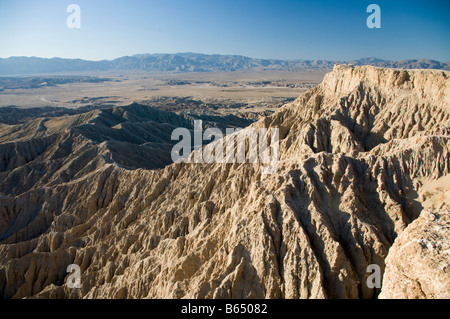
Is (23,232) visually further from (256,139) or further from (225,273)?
(225,273)

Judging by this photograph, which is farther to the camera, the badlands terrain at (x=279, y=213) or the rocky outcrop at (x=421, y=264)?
the badlands terrain at (x=279, y=213)

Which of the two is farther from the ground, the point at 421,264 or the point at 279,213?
the point at 421,264

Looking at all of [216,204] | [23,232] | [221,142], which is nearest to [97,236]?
[23,232]

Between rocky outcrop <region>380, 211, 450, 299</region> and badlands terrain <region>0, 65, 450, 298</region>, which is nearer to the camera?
rocky outcrop <region>380, 211, 450, 299</region>

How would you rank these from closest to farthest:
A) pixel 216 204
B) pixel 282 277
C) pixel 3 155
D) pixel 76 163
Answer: pixel 282 277 < pixel 216 204 < pixel 76 163 < pixel 3 155
